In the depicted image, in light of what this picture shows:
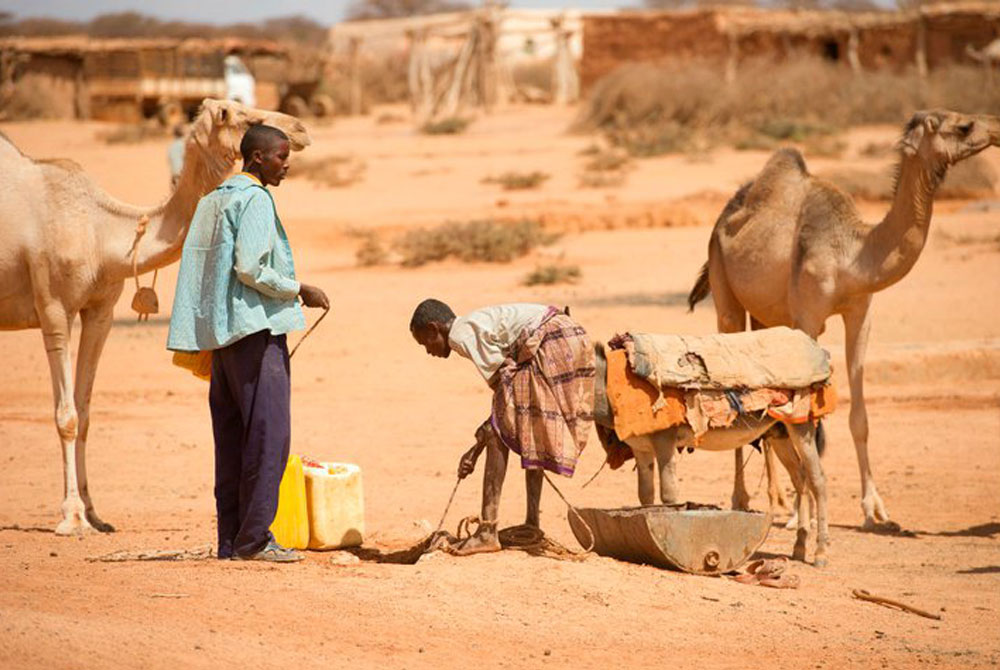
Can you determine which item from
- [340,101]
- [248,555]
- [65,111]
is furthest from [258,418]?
[340,101]

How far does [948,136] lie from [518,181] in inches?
681

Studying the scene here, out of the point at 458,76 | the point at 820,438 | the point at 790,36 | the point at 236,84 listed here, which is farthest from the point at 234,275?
the point at 790,36

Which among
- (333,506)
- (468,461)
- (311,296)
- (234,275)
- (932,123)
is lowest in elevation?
(333,506)

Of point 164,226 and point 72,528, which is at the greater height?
point 164,226

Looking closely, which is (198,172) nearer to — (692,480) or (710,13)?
(692,480)

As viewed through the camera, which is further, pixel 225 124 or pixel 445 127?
pixel 445 127

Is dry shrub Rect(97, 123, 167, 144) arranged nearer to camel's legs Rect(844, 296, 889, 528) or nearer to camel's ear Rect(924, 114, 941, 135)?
camel's legs Rect(844, 296, 889, 528)

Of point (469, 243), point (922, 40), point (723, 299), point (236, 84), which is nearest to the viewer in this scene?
point (723, 299)

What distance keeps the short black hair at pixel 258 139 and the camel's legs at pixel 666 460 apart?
2493 mm

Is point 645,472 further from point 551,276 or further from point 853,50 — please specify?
point 853,50

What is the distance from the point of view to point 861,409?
390 inches

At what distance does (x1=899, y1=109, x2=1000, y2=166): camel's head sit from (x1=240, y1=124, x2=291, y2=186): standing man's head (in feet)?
15.4

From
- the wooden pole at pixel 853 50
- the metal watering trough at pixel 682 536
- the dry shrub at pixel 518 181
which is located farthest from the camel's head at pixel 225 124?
the wooden pole at pixel 853 50

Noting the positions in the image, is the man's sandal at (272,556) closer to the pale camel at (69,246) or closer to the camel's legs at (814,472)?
the pale camel at (69,246)
